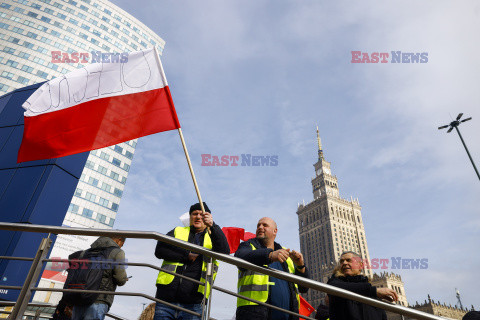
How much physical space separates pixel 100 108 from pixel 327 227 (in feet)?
366

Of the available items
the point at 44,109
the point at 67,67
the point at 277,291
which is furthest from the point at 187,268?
the point at 67,67

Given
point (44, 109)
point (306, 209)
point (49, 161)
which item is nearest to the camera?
point (44, 109)

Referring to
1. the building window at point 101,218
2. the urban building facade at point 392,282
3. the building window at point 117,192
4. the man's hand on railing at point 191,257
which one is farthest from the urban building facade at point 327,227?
the man's hand on railing at point 191,257

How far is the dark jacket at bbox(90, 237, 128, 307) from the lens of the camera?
3.78 meters

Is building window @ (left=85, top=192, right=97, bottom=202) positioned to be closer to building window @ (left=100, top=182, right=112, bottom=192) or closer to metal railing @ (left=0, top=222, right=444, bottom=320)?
building window @ (left=100, top=182, right=112, bottom=192)

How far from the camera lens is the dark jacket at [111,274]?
378 centimetres

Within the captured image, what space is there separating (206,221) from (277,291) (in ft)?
3.95

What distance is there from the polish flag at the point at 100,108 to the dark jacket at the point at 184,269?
191 cm

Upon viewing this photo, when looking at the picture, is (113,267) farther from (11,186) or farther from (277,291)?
(11,186)

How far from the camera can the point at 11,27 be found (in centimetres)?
6475

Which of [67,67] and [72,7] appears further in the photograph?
[72,7]

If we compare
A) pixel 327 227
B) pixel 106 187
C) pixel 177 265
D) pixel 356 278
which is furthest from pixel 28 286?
pixel 327 227

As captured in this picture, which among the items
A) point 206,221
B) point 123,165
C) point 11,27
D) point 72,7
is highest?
point 72,7

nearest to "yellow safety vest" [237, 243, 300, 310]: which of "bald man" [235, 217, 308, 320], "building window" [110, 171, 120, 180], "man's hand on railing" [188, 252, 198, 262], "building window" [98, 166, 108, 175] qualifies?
"bald man" [235, 217, 308, 320]
